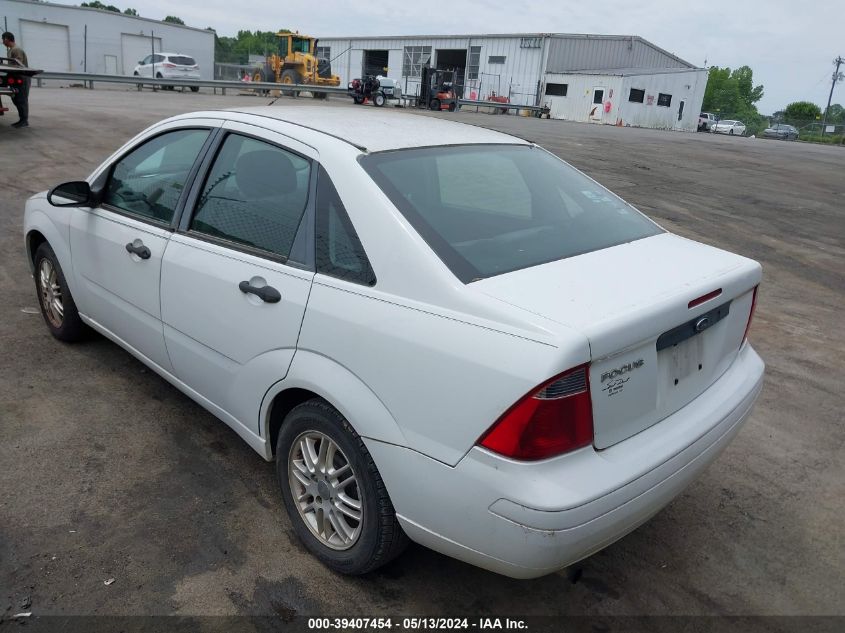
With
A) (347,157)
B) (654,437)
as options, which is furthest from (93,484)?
(654,437)

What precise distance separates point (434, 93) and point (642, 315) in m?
34.3

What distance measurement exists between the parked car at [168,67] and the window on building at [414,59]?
1870 cm

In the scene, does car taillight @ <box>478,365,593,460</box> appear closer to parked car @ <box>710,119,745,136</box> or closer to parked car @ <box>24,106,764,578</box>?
parked car @ <box>24,106,764,578</box>

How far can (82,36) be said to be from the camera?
4322 centimetres

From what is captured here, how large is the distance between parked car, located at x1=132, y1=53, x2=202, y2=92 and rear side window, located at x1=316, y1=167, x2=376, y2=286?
34802 mm

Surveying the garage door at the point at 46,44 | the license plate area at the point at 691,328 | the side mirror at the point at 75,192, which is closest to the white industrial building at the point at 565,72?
the garage door at the point at 46,44

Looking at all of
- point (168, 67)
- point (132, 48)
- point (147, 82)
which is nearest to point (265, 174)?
point (147, 82)

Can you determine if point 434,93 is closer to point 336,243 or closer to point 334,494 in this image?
point 336,243

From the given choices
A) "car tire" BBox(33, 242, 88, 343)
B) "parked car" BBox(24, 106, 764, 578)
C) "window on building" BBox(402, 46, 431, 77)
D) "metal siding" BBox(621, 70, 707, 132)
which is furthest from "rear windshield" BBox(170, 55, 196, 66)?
"parked car" BBox(24, 106, 764, 578)

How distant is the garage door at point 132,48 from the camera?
4484 cm

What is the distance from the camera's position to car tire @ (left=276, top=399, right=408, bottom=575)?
2.46 metres

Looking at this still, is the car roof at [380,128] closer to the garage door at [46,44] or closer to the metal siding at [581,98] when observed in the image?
the metal siding at [581,98]

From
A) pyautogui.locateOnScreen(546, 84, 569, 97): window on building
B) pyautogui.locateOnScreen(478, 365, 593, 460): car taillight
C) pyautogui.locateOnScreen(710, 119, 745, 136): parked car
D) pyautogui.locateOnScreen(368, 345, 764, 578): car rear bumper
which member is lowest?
pyautogui.locateOnScreen(368, 345, 764, 578): car rear bumper

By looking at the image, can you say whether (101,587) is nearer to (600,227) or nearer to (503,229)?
(503,229)
